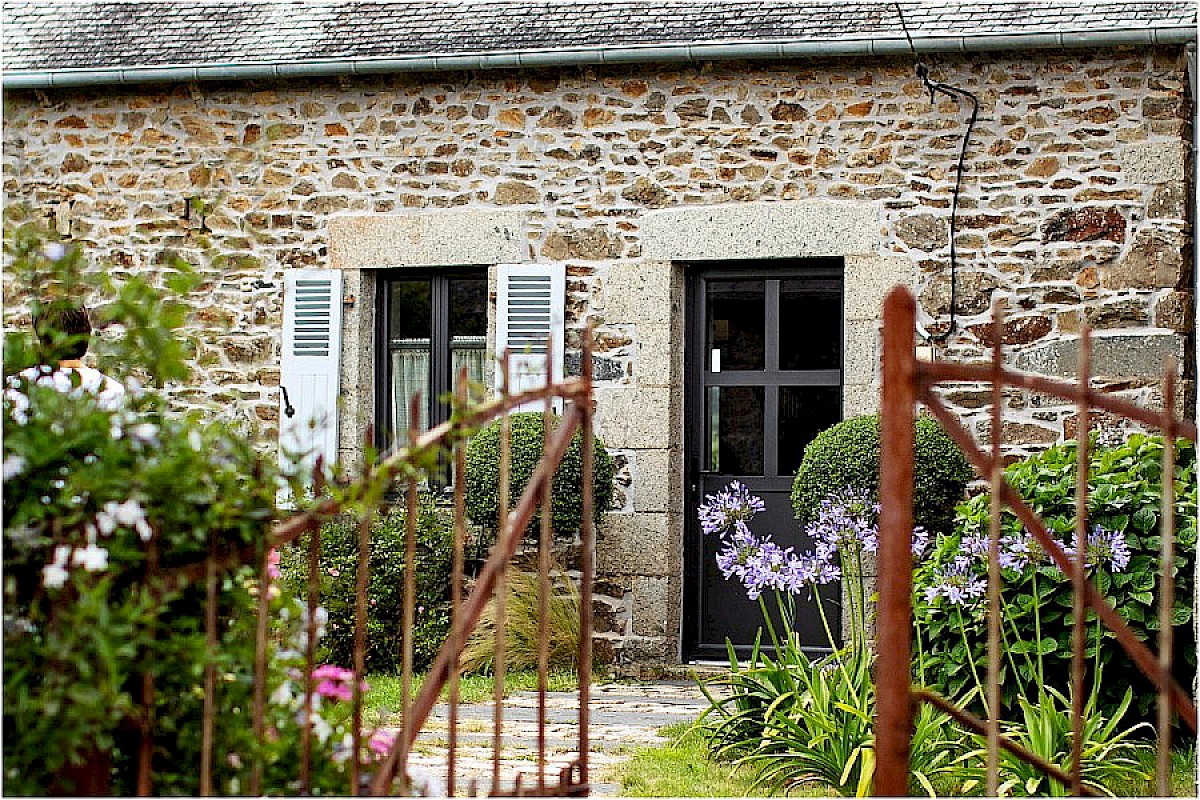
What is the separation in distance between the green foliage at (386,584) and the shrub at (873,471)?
1791 millimetres

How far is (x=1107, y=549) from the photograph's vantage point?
16.6 ft

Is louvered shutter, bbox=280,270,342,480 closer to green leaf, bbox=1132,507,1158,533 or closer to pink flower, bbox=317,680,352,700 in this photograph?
green leaf, bbox=1132,507,1158,533

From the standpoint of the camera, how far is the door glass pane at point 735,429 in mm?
7551

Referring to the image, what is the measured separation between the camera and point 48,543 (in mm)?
2127

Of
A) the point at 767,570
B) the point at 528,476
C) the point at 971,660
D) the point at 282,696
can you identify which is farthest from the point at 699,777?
the point at 282,696

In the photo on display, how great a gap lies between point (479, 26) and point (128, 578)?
5.99 metres

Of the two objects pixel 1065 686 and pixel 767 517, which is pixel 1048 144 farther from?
pixel 1065 686

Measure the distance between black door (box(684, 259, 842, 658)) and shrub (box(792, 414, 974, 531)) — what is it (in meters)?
0.60

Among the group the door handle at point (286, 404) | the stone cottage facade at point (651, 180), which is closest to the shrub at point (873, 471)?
the stone cottage facade at point (651, 180)

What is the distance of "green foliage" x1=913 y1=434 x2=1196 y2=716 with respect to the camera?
5.06 meters

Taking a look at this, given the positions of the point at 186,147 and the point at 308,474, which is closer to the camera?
the point at 308,474

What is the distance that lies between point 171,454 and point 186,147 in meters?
6.23

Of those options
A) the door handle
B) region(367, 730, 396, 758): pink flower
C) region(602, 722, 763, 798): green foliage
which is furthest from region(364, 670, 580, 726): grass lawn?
region(367, 730, 396, 758): pink flower

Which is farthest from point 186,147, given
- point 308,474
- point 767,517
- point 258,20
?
point 308,474
